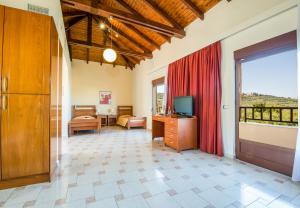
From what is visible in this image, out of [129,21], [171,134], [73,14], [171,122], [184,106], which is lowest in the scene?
[171,134]

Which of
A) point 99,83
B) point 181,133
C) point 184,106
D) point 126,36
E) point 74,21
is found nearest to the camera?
point 181,133

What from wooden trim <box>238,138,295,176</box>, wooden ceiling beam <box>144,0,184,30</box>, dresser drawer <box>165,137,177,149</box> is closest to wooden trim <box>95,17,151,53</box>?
wooden ceiling beam <box>144,0,184,30</box>

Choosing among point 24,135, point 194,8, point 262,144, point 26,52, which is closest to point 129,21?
point 194,8

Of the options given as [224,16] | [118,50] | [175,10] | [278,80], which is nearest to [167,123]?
[278,80]

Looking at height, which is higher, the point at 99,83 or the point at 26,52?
the point at 99,83

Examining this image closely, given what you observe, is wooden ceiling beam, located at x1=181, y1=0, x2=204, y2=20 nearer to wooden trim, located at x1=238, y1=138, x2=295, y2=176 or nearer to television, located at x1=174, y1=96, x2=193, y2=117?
television, located at x1=174, y1=96, x2=193, y2=117

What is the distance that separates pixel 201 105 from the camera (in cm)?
398

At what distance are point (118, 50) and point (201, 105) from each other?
172 inches

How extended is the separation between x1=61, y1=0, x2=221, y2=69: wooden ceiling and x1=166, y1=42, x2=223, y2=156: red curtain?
104 centimetres

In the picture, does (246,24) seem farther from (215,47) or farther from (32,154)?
(32,154)

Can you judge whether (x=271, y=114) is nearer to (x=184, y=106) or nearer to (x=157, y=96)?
(x=184, y=106)

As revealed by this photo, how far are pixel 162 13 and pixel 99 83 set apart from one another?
5.70 meters

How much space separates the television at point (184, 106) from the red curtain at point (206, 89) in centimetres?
23

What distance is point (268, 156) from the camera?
2711 mm
